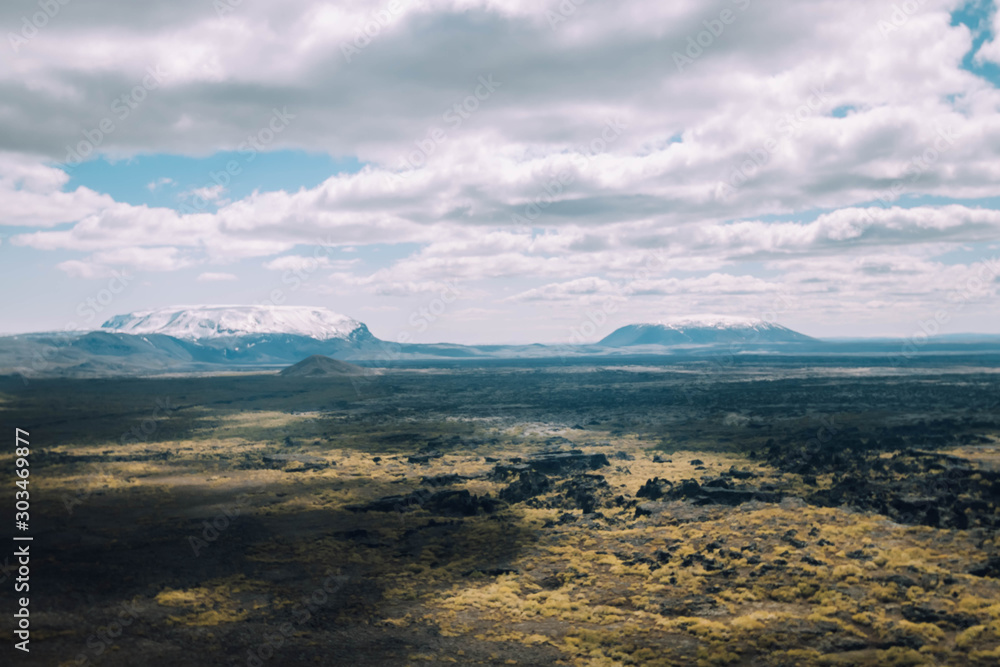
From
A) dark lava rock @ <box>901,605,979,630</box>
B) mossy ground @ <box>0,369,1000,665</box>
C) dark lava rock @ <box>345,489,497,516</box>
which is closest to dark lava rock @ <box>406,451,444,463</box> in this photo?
mossy ground @ <box>0,369,1000,665</box>

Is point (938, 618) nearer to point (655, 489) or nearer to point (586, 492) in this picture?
point (655, 489)

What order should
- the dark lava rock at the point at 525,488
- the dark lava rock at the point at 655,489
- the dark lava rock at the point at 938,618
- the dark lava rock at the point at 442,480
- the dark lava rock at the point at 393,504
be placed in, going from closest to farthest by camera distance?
the dark lava rock at the point at 938,618, the dark lava rock at the point at 393,504, the dark lava rock at the point at 655,489, the dark lava rock at the point at 525,488, the dark lava rock at the point at 442,480

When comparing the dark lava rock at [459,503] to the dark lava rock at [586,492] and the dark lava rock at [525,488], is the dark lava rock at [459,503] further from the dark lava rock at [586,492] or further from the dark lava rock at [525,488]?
the dark lava rock at [586,492]

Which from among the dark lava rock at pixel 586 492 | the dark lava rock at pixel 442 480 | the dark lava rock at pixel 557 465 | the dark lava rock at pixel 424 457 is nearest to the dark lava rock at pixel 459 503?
the dark lava rock at pixel 586 492

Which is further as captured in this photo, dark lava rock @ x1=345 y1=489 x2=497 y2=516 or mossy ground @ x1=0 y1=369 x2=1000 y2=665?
dark lava rock @ x1=345 y1=489 x2=497 y2=516

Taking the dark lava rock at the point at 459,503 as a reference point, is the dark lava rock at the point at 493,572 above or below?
below

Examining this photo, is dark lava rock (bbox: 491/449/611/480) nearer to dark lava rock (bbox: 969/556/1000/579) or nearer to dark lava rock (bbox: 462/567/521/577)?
dark lava rock (bbox: 462/567/521/577)

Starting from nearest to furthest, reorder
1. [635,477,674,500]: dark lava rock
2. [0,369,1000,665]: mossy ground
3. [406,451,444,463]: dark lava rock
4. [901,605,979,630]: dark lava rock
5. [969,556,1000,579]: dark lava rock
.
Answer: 1. [0,369,1000,665]: mossy ground
2. [901,605,979,630]: dark lava rock
3. [969,556,1000,579]: dark lava rock
4. [635,477,674,500]: dark lava rock
5. [406,451,444,463]: dark lava rock

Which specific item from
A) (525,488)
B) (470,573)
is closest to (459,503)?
(525,488)
